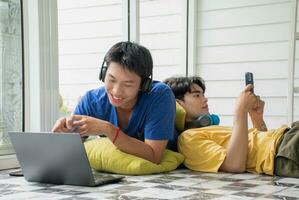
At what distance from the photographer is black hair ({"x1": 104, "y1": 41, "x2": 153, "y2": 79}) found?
55.5 inches

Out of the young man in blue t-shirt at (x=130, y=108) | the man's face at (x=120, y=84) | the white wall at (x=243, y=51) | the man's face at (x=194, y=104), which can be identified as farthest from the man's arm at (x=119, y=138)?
the white wall at (x=243, y=51)

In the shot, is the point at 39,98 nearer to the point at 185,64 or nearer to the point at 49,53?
the point at 49,53

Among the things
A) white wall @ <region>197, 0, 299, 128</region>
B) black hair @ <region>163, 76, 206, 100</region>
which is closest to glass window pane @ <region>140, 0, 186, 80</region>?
white wall @ <region>197, 0, 299, 128</region>

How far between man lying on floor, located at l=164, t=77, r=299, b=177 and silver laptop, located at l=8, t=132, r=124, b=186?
39cm

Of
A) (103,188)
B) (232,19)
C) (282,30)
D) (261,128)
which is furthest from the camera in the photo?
(232,19)

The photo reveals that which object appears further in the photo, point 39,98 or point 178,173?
point 39,98

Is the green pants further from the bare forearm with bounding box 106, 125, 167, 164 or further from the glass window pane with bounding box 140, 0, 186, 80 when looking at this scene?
the glass window pane with bounding box 140, 0, 186, 80

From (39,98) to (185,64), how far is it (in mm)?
1309

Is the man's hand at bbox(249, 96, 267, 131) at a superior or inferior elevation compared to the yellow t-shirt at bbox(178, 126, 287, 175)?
superior

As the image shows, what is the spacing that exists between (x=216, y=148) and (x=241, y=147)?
106 mm

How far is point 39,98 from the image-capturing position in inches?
68.5

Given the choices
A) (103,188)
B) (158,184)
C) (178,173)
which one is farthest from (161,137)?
(103,188)

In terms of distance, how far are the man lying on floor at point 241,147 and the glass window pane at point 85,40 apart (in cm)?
99

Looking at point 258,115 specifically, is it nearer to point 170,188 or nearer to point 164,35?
point 170,188
